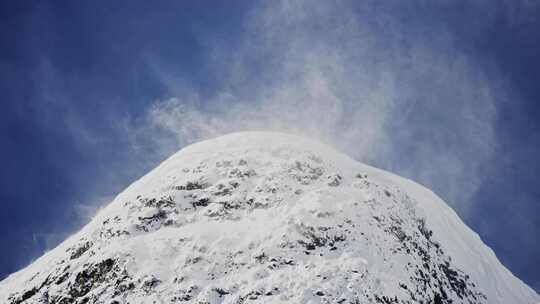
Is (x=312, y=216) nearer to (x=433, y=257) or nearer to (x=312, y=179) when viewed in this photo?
(x=312, y=179)

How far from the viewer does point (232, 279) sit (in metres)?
25.2

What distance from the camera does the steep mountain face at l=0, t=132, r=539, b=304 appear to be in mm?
24734

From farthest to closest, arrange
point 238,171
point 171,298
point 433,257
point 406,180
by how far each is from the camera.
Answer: point 406,180
point 238,171
point 433,257
point 171,298

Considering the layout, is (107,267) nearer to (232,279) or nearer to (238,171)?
(232,279)

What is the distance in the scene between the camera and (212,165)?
37156 mm

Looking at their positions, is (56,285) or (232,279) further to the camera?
(56,285)

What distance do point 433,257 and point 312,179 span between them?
1096cm

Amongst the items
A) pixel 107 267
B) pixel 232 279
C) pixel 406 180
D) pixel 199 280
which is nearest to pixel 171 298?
pixel 199 280

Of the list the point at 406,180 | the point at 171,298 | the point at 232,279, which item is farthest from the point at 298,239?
the point at 406,180

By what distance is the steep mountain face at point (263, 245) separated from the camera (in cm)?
2473

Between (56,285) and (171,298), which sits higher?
(56,285)

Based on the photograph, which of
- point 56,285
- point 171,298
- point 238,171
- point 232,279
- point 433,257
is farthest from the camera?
point 238,171

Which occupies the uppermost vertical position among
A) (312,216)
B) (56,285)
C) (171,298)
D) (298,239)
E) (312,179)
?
(312,179)

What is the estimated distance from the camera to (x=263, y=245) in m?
27.5
